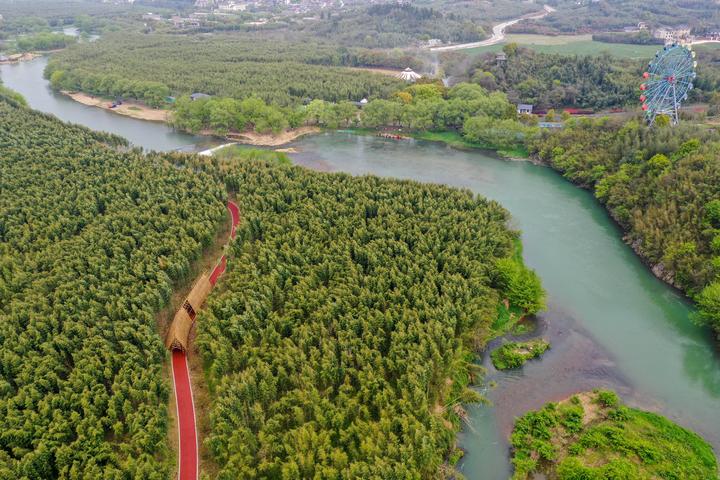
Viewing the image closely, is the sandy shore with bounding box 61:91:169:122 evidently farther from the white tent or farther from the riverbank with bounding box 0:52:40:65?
the white tent

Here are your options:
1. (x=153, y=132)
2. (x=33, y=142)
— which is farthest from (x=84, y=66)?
(x=33, y=142)

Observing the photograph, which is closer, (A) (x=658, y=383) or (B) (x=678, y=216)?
(A) (x=658, y=383)

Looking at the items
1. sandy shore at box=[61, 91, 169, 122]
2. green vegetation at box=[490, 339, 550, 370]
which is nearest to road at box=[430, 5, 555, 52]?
sandy shore at box=[61, 91, 169, 122]

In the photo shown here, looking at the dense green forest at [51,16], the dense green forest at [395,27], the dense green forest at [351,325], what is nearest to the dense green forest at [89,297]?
the dense green forest at [351,325]

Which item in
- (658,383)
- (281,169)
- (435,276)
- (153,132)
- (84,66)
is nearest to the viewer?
(658,383)

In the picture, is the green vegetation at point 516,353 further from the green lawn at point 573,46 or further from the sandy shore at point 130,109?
the green lawn at point 573,46

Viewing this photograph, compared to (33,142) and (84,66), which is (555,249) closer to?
(33,142)

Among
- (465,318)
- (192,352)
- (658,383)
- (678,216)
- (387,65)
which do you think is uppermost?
(387,65)

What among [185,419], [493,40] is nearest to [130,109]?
[185,419]
